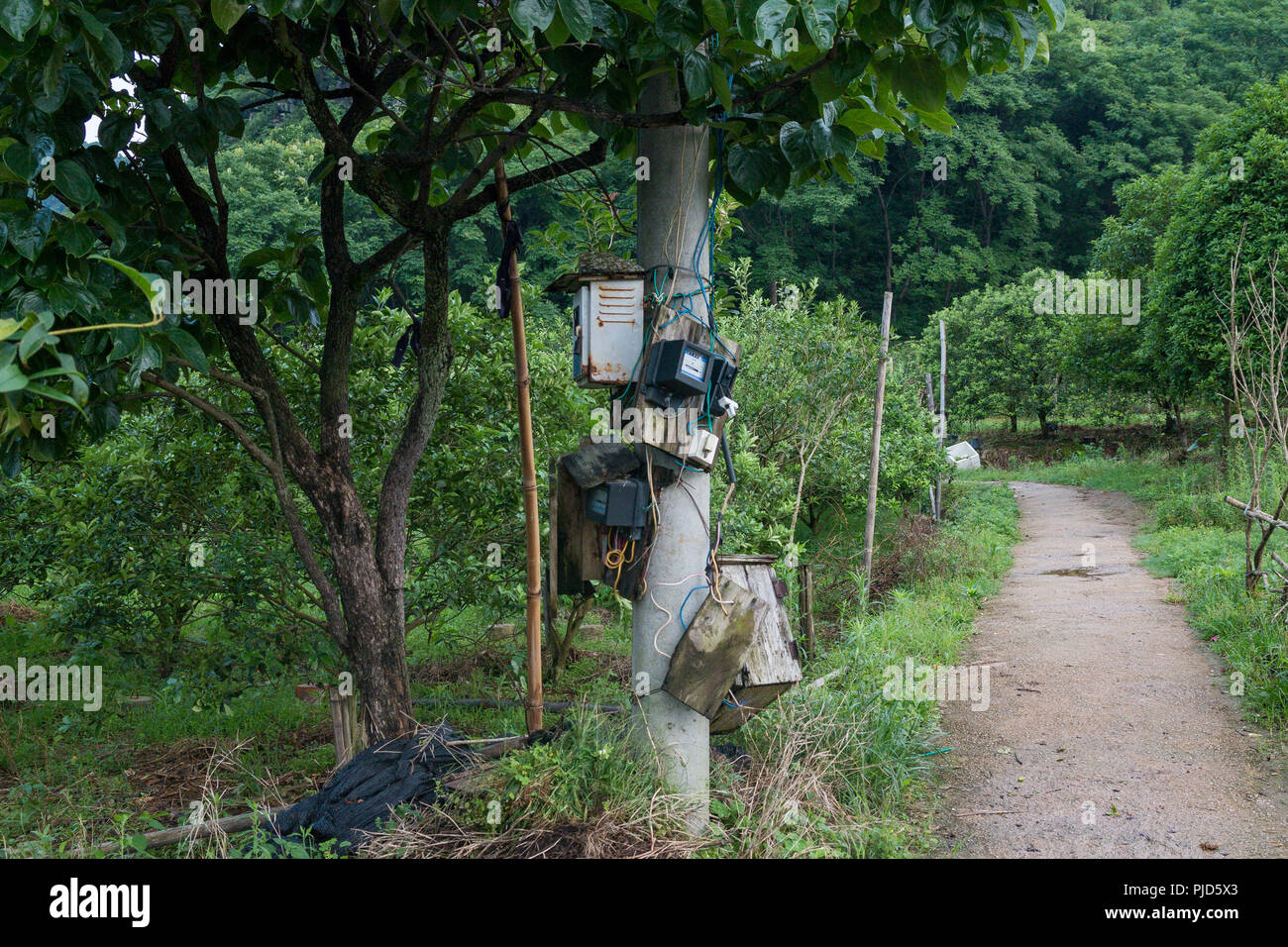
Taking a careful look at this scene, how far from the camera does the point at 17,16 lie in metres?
2.59

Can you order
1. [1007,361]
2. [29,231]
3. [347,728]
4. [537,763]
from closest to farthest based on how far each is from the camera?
[29,231] → [537,763] → [347,728] → [1007,361]

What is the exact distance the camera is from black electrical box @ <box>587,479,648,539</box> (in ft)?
12.3

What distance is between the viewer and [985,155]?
4216cm

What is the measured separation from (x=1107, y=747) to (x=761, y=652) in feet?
8.55

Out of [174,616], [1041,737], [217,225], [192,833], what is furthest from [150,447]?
[1041,737]

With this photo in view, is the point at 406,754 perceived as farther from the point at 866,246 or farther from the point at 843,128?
the point at 866,246

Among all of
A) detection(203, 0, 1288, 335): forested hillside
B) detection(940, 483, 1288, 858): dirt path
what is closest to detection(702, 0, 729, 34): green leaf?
detection(940, 483, 1288, 858): dirt path

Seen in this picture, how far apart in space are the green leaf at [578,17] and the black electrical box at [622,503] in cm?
159

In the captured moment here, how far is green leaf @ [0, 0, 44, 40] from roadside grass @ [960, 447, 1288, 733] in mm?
6185

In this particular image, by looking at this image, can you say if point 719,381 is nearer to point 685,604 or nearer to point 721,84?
point 685,604

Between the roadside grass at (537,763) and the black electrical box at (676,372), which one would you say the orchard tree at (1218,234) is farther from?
the black electrical box at (676,372)

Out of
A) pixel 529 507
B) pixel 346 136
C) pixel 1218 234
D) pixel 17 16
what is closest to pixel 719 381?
pixel 529 507

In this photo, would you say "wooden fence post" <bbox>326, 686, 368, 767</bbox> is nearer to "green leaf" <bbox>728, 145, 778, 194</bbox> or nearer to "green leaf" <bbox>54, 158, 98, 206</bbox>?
"green leaf" <bbox>54, 158, 98, 206</bbox>

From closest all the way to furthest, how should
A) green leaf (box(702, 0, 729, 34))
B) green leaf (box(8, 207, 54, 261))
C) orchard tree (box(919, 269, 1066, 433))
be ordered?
green leaf (box(8, 207, 54, 261)) → green leaf (box(702, 0, 729, 34)) → orchard tree (box(919, 269, 1066, 433))
